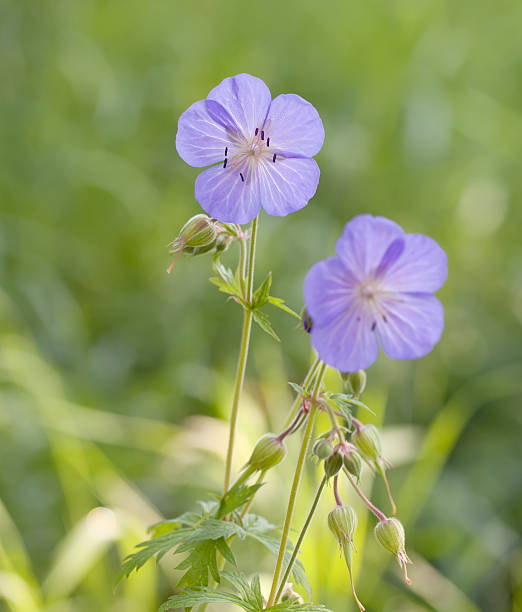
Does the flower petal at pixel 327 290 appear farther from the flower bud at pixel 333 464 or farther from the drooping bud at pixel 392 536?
the drooping bud at pixel 392 536

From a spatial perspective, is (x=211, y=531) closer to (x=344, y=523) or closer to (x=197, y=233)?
(x=344, y=523)

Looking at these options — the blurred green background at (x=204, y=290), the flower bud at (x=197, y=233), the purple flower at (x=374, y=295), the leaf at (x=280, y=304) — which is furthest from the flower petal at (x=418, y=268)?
the blurred green background at (x=204, y=290)

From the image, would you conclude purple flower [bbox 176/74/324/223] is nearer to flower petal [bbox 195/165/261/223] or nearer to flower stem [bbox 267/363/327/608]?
flower petal [bbox 195/165/261/223]

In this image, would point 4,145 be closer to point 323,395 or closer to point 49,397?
point 49,397

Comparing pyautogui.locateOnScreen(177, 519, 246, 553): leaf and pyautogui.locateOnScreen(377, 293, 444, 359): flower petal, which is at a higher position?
pyautogui.locateOnScreen(377, 293, 444, 359): flower petal

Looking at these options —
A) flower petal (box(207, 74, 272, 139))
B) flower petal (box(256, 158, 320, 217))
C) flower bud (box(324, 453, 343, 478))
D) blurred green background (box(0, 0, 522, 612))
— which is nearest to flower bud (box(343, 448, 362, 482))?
flower bud (box(324, 453, 343, 478))

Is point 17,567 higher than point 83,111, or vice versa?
point 83,111

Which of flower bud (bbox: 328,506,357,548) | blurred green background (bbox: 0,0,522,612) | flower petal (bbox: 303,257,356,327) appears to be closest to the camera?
flower petal (bbox: 303,257,356,327)

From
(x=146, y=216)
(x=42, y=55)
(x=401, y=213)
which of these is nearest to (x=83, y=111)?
(x=42, y=55)
